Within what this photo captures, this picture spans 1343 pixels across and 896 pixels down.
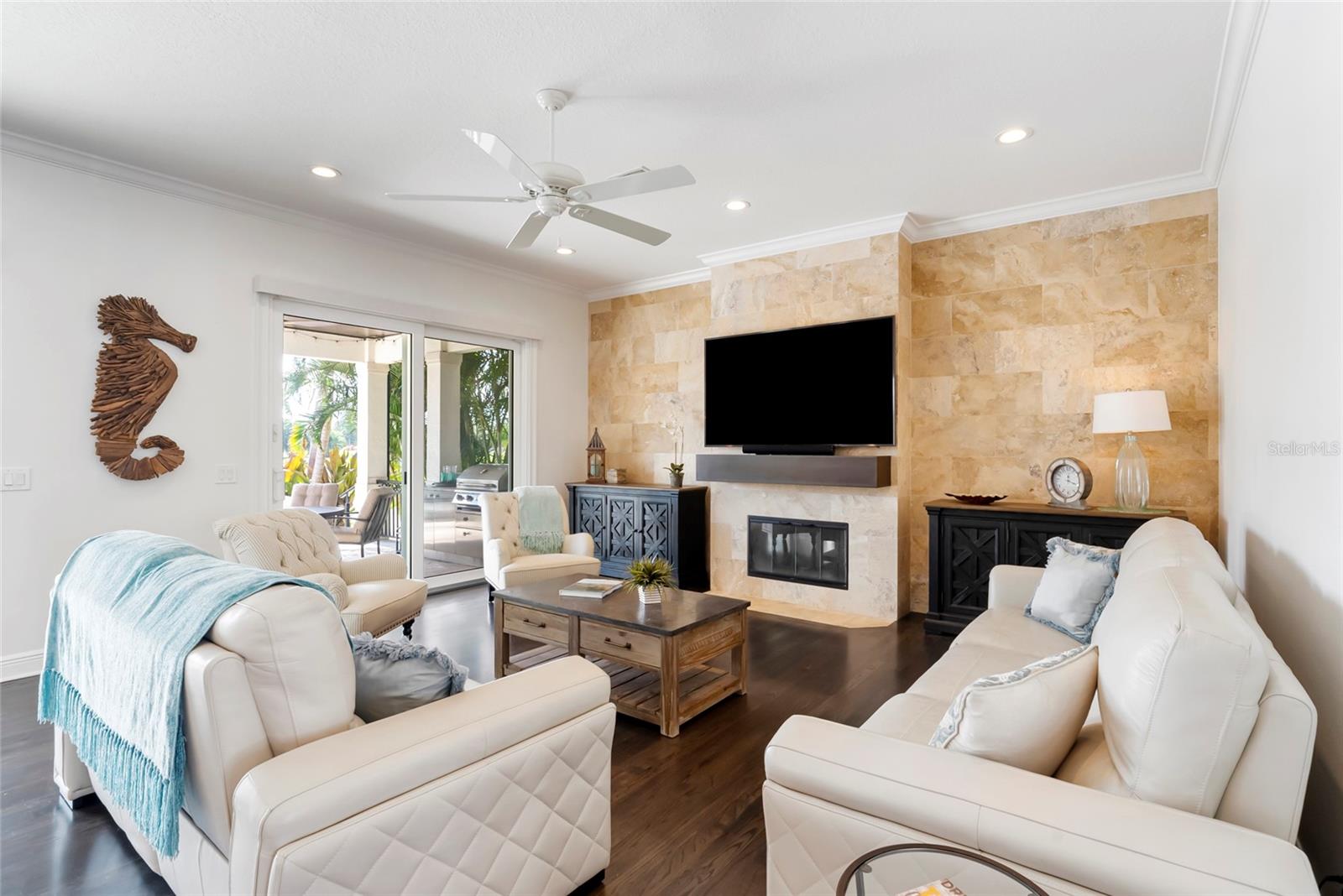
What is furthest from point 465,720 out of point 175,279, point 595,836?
point 175,279

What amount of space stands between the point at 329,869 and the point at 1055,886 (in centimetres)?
124

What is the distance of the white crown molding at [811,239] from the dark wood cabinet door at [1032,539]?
2.06 meters

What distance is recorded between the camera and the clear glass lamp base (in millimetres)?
3635

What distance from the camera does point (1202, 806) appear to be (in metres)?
1.10

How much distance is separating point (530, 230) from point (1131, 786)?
2.90 meters

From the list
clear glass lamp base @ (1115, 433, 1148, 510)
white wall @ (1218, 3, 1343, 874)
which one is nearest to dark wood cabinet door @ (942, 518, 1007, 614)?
clear glass lamp base @ (1115, 433, 1148, 510)

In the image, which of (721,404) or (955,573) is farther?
(721,404)

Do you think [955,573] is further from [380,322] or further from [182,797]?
[380,322]

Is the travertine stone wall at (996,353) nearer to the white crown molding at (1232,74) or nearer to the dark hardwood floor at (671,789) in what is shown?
the white crown molding at (1232,74)

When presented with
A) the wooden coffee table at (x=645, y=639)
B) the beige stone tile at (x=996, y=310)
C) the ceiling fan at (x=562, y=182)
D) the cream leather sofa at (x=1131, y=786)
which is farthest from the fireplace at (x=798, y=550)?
the cream leather sofa at (x=1131, y=786)

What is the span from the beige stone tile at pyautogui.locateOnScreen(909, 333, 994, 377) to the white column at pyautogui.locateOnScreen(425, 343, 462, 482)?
3.65 metres

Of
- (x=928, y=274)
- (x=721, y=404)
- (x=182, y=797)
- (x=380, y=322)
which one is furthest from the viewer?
(x=721, y=404)

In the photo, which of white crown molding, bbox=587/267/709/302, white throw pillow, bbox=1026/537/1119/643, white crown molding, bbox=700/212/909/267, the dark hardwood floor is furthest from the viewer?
white crown molding, bbox=587/267/709/302

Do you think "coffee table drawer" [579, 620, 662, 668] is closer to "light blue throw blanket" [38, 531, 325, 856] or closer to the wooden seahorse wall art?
"light blue throw blanket" [38, 531, 325, 856]
